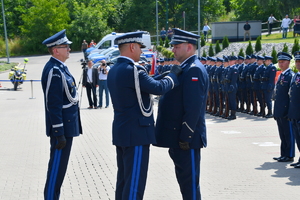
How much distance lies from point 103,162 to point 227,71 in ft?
22.8

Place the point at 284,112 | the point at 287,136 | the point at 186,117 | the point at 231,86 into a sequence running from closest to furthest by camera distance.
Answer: the point at 186,117 < the point at 284,112 < the point at 287,136 < the point at 231,86

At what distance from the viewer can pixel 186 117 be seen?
5094 millimetres

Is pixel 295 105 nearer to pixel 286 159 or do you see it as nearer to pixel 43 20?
pixel 286 159

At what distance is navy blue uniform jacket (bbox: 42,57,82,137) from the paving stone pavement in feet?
4.10

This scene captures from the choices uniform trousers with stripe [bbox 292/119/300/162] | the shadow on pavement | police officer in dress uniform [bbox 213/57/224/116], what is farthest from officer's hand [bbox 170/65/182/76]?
police officer in dress uniform [bbox 213/57/224/116]

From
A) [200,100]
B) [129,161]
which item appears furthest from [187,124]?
[129,161]

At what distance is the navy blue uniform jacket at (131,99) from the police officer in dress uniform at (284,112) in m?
3.99

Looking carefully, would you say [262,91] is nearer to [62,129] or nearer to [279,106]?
[279,106]

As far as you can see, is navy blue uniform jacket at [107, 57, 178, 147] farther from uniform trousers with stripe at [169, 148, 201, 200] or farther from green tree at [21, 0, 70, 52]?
green tree at [21, 0, 70, 52]

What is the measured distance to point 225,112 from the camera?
14.6 meters

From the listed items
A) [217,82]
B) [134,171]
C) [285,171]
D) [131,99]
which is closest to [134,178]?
[134,171]

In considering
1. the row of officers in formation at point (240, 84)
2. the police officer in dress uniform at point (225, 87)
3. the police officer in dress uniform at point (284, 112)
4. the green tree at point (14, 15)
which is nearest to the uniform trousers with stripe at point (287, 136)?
the police officer in dress uniform at point (284, 112)

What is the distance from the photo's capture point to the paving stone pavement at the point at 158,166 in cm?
662

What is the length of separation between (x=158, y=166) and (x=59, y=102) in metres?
3.03
